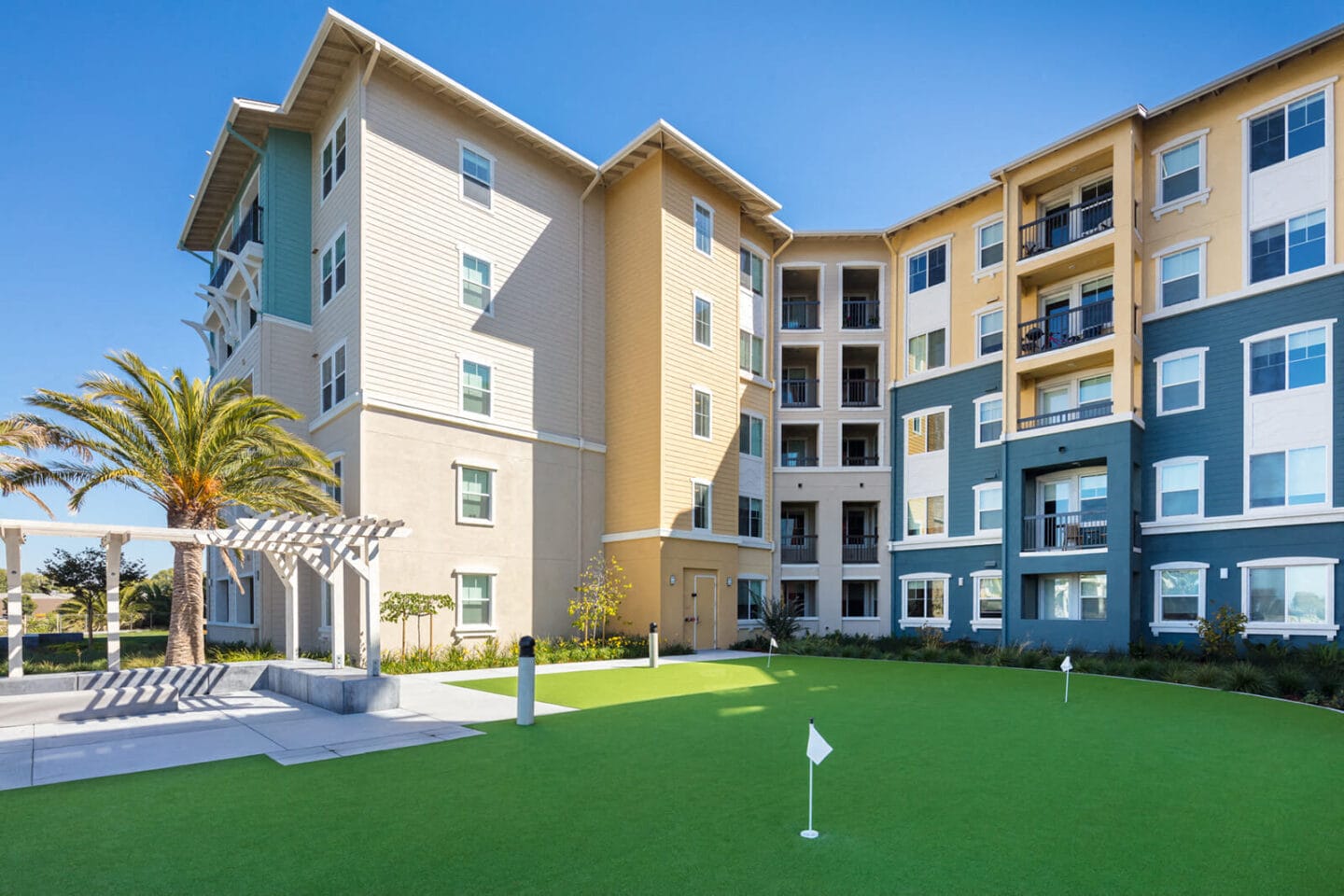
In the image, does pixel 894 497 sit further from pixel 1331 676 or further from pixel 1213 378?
pixel 1331 676

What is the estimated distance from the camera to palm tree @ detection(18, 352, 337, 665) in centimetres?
1514

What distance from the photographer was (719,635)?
2489 centimetres

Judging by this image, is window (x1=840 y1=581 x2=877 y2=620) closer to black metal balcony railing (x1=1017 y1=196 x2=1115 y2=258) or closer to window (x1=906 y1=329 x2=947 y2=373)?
window (x1=906 y1=329 x2=947 y2=373)

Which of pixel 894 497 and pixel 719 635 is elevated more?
pixel 894 497

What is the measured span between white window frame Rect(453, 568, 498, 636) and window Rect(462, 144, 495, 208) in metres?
10.6

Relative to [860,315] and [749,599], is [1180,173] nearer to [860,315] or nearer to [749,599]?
[860,315]

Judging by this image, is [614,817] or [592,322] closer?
[614,817]

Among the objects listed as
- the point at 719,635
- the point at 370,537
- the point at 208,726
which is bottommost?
the point at 719,635

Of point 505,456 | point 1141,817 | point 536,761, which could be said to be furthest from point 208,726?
point 505,456

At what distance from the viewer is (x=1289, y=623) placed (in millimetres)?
19031

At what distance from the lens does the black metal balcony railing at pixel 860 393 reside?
30.1 metres

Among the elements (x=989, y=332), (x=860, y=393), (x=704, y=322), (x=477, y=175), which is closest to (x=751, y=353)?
(x=704, y=322)

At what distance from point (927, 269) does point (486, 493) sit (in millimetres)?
18340

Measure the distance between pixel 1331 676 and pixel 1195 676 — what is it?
228 cm
